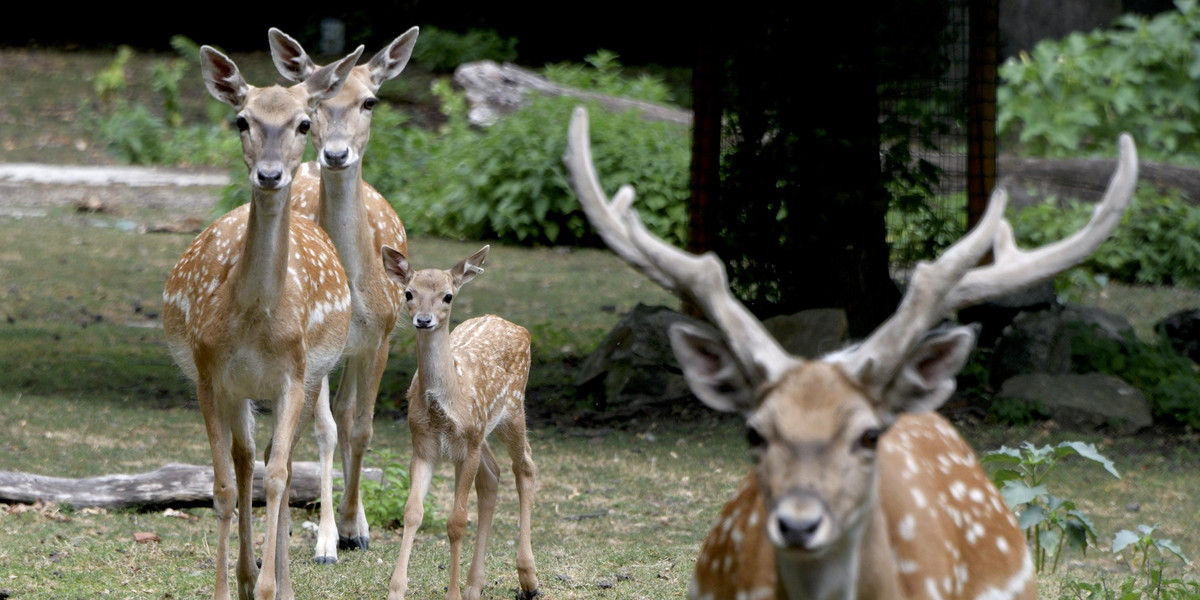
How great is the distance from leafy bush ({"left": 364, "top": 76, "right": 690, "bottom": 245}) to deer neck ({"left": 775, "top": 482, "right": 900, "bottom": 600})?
11083mm

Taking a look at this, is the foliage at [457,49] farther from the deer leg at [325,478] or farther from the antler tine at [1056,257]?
the antler tine at [1056,257]

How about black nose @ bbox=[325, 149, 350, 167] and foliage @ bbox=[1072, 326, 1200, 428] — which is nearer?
black nose @ bbox=[325, 149, 350, 167]

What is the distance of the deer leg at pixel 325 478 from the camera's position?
20.7 feet

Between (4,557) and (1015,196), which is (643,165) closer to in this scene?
(1015,196)

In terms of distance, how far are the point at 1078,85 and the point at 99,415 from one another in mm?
13819

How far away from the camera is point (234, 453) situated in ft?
18.4

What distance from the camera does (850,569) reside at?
10.1 feet

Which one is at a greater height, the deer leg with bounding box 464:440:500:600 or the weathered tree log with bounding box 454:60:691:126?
the deer leg with bounding box 464:440:500:600

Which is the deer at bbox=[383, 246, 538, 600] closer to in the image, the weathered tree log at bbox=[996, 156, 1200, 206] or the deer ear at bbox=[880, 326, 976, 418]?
the deer ear at bbox=[880, 326, 976, 418]

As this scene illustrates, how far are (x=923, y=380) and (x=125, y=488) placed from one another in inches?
182

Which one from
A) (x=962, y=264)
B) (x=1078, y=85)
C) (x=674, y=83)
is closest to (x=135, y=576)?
(x=962, y=264)

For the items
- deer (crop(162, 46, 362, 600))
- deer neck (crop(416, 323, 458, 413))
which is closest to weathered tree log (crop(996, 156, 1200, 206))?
deer neck (crop(416, 323, 458, 413))

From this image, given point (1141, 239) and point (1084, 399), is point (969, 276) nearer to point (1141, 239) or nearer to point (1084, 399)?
point (1084, 399)

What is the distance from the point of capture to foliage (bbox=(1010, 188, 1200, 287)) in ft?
45.4
